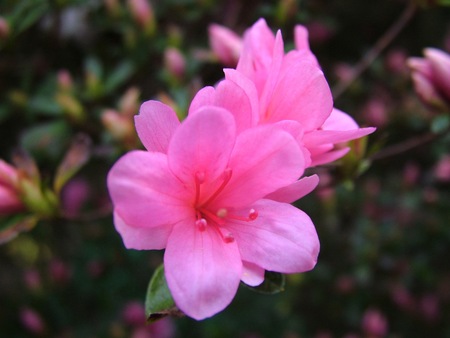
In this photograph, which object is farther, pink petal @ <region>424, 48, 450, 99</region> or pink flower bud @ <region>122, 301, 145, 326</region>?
pink flower bud @ <region>122, 301, 145, 326</region>

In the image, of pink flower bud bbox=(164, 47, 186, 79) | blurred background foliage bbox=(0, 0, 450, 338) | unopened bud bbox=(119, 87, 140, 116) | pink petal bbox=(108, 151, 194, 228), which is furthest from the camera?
blurred background foliage bbox=(0, 0, 450, 338)

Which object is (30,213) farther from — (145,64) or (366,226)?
(366,226)

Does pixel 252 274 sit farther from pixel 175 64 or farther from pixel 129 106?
pixel 175 64

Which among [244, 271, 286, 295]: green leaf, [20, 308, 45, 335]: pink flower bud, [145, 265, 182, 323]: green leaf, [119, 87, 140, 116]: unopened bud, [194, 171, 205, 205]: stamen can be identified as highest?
[194, 171, 205, 205]: stamen

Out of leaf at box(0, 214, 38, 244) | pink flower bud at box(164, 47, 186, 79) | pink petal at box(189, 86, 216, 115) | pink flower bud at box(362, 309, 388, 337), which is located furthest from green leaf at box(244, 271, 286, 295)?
pink flower bud at box(362, 309, 388, 337)

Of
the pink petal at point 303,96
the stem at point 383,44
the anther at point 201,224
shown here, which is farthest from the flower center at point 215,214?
the stem at point 383,44

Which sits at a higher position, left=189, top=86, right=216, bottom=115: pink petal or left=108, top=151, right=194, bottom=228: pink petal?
left=189, top=86, right=216, bottom=115: pink petal

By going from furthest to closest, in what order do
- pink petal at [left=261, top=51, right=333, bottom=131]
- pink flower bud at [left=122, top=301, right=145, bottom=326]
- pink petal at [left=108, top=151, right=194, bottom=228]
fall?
pink flower bud at [left=122, top=301, right=145, bottom=326], pink petal at [left=261, top=51, right=333, bottom=131], pink petal at [left=108, top=151, right=194, bottom=228]

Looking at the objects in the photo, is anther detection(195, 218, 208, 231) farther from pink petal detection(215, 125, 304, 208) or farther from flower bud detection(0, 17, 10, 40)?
flower bud detection(0, 17, 10, 40)
